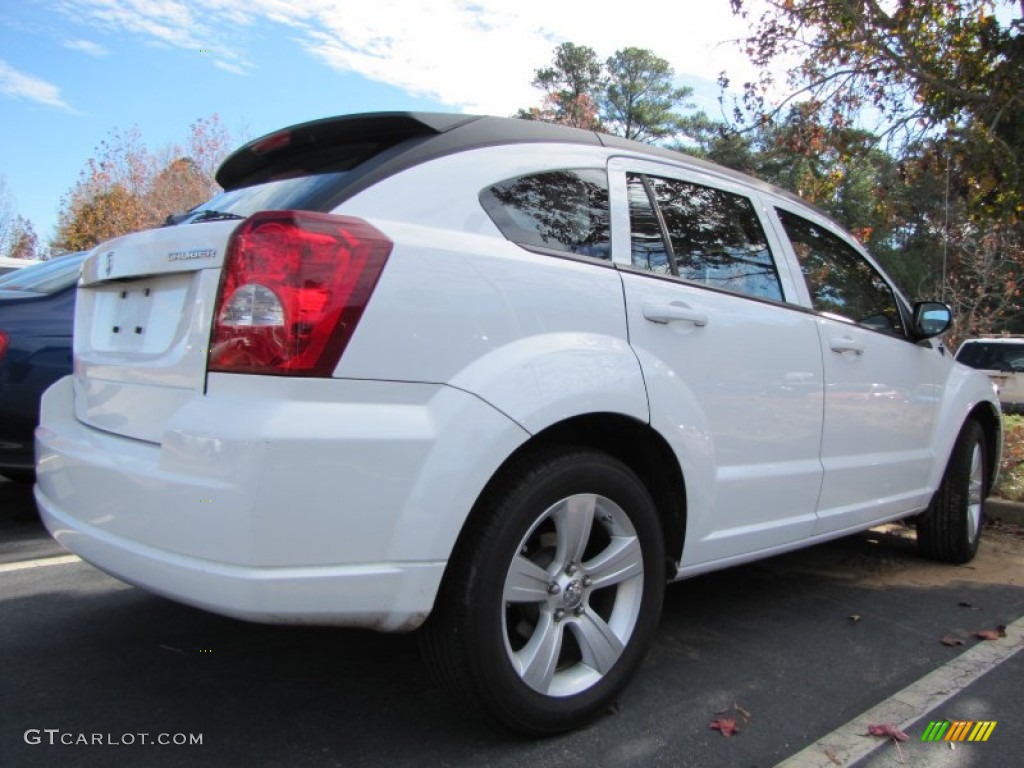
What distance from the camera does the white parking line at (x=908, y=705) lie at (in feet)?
7.82

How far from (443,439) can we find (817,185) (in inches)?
330

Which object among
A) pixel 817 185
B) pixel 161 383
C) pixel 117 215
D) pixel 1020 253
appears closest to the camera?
pixel 161 383

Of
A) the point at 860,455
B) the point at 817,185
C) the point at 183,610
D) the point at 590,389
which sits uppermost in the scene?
the point at 817,185

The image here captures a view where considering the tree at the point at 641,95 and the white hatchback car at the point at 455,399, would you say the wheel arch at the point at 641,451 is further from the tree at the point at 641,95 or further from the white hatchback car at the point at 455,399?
the tree at the point at 641,95

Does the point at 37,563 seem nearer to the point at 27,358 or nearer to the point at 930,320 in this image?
the point at 27,358

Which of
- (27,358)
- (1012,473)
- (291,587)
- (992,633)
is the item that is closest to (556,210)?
(291,587)

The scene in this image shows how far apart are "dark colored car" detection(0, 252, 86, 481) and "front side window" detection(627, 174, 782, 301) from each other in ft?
11.5

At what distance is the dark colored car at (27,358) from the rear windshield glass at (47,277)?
7cm

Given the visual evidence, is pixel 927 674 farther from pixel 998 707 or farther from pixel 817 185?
pixel 817 185

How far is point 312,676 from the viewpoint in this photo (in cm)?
275

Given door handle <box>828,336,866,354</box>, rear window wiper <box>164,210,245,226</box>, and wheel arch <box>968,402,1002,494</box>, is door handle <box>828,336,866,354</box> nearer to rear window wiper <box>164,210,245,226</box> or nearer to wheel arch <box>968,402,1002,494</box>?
wheel arch <box>968,402,1002,494</box>

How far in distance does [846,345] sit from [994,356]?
42.9 ft

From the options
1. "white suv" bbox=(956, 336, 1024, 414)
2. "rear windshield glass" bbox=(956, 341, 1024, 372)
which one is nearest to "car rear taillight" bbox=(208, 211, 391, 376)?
"white suv" bbox=(956, 336, 1024, 414)

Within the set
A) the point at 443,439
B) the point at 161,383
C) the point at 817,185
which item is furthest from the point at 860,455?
the point at 817,185
